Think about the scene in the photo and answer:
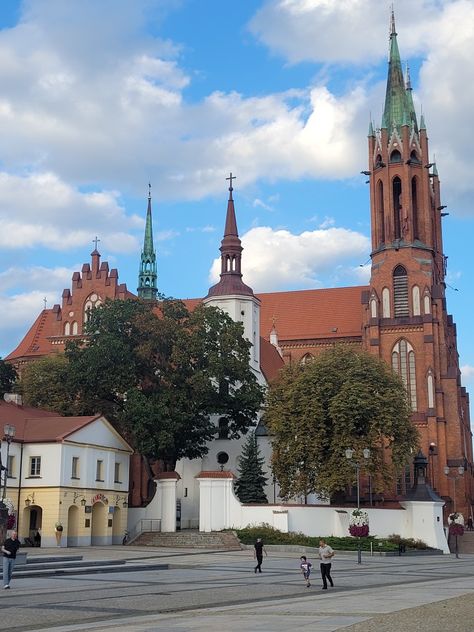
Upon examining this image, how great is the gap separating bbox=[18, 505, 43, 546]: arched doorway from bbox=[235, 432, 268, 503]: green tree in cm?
1564

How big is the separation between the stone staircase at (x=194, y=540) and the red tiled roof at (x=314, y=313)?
42.9 meters

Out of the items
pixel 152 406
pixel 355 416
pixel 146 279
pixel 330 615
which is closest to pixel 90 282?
pixel 146 279

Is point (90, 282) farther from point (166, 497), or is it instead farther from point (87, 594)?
point (87, 594)

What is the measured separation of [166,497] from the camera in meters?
52.2

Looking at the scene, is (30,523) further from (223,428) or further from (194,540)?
(223,428)

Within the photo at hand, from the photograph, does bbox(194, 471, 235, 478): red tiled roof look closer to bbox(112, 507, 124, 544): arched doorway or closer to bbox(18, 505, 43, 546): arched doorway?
bbox(112, 507, 124, 544): arched doorway

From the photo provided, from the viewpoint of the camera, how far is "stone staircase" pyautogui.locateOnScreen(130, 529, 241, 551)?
1844 inches

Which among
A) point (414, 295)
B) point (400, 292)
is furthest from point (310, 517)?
point (400, 292)

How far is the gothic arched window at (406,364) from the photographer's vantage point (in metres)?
77.9

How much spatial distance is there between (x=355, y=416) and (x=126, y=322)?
1660 centimetres

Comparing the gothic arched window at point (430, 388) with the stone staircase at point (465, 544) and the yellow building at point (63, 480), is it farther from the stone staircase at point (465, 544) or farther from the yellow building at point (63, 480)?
the yellow building at point (63, 480)

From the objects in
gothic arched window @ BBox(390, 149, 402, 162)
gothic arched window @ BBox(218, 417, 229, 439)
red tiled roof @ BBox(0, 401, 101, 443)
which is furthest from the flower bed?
gothic arched window @ BBox(390, 149, 402, 162)

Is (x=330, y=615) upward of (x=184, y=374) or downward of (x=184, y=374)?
downward

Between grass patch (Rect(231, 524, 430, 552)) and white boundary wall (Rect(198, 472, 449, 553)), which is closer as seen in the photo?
grass patch (Rect(231, 524, 430, 552))
